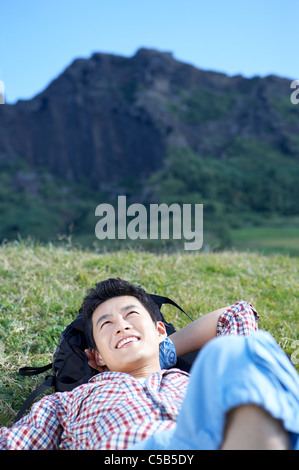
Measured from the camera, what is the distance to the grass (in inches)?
138

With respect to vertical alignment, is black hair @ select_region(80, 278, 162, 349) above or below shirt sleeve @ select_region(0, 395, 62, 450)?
above

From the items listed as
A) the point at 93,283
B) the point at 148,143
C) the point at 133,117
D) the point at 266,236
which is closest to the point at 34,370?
the point at 93,283

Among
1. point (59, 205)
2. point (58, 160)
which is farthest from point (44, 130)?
point (59, 205)

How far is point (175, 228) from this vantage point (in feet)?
153

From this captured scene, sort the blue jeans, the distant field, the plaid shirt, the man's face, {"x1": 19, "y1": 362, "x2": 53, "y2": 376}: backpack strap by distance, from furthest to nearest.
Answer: the distant field → {"x1": 19, "y1": 362, "x2": 53, "y2": 376}: backpack strap → the man's face → the plaid shirt → the blue jeans

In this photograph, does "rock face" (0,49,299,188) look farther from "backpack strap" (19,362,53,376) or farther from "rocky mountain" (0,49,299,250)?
"backpack strap" (19,362,53,376)

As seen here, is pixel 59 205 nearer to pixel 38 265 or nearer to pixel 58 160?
pixel 58 160

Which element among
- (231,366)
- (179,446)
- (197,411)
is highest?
(231,366)

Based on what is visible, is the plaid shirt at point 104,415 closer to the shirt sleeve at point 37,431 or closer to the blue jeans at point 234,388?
the shirt sleeve at point 37,431

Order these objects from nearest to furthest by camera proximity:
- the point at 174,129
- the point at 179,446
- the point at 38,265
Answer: the point at 179,446
the point at 38,265
the point at 174,129

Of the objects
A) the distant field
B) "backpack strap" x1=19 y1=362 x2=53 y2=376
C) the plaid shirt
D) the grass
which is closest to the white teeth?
the plaid shirt

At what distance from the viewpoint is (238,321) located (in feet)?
8.35
